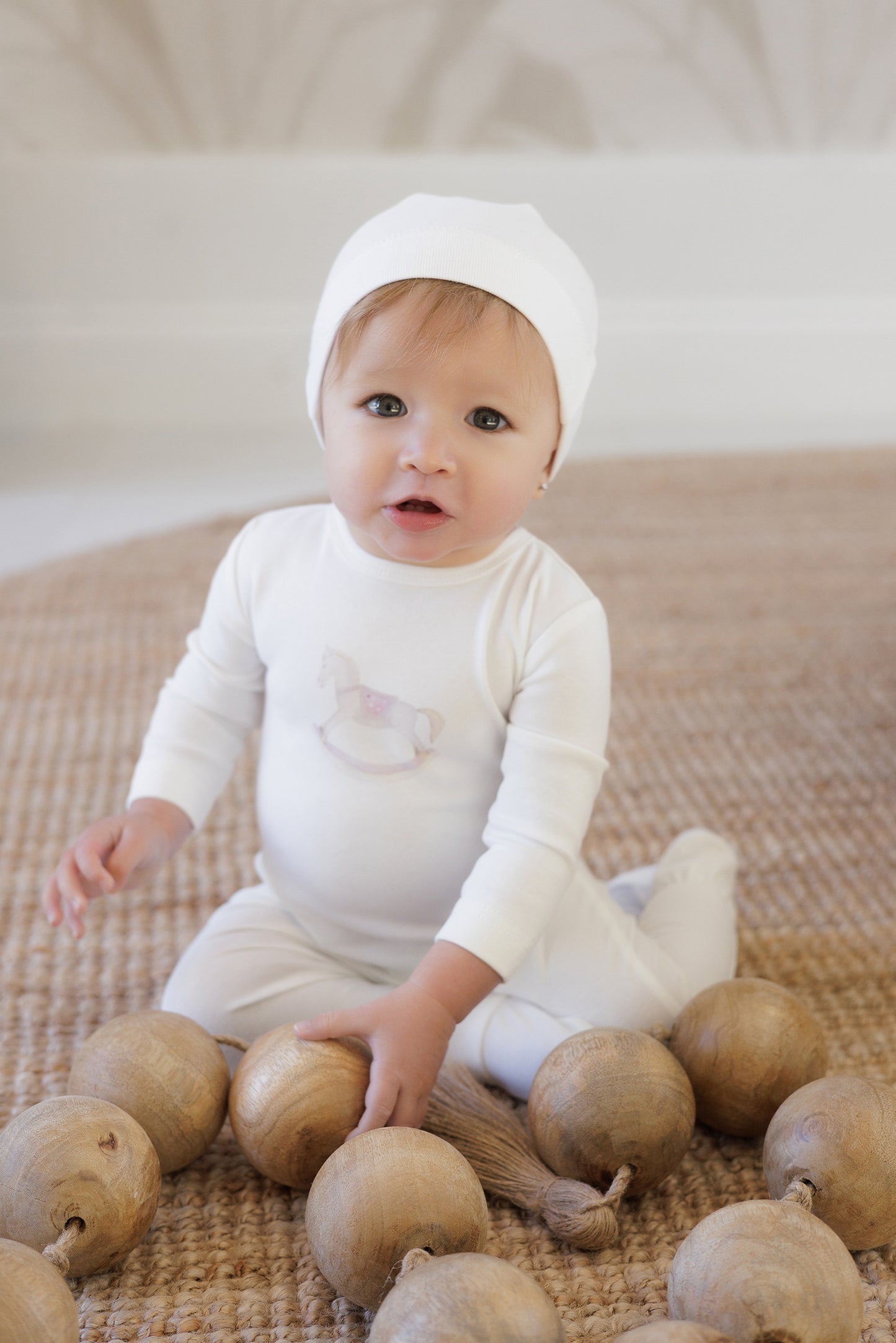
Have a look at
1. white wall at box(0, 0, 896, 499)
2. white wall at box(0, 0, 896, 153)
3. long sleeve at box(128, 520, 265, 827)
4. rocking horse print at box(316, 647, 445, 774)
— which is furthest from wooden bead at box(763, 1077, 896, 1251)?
white wall at box(0, 0, 896, 153)

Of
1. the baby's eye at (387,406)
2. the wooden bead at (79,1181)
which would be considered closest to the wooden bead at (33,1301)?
the wooden bead at (79,1181)

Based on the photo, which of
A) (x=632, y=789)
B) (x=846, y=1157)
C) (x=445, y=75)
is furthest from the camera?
(x=445, y=75)

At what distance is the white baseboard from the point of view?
197 centimetres

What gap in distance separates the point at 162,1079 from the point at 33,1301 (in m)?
0.14

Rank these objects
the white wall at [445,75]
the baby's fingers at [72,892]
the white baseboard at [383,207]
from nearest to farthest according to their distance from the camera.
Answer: the baby's fingers at [72,892]
the white wall at [445,75]
the white baseboard at [383,207]

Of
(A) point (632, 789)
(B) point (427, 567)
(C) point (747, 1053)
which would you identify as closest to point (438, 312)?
(B) point (427, 567)

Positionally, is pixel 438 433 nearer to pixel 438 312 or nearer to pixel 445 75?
pixel 438 312

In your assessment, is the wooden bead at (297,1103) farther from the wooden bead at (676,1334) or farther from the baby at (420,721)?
the wooden bead at (676,1334)

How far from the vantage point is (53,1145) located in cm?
52

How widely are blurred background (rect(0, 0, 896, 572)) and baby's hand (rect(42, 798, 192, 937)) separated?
1065 mm

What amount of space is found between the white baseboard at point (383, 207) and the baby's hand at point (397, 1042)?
1481mm

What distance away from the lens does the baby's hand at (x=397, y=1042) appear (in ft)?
1.90

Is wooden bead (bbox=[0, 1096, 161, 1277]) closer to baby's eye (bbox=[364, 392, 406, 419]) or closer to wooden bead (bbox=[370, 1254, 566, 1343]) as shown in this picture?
wooden bead (bbox=[370, 1254, 566, 1343])

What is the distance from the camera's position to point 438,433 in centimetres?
60
